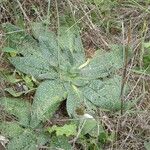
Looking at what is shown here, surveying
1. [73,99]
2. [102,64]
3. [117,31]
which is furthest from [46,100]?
[117,31]

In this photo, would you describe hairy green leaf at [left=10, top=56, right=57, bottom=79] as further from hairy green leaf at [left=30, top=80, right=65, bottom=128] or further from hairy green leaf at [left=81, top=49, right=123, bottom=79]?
hairy green leaf at [left=81, top=49, right=123, bottom=79]

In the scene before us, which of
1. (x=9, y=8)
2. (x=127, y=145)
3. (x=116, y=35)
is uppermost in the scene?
(x=9, y=8)

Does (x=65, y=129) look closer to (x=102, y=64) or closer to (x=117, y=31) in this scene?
(x=102, y=64)

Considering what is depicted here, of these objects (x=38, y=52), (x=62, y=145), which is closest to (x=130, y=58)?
(x=38, y=52)

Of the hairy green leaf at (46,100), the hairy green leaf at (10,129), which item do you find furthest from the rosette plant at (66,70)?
the hairy green leaf at (10,129)

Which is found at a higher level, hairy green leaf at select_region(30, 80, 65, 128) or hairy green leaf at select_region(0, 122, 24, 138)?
hairy green leaf at select_region(30, 80, 65, 128)

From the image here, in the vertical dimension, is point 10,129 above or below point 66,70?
below

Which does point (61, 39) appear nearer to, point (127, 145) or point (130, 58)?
point (130, 58)

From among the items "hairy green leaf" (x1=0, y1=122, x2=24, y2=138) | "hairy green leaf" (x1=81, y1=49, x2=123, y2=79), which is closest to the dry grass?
"hairy green leaf" (x1=81, y1=49, x2=123, y2=79)
